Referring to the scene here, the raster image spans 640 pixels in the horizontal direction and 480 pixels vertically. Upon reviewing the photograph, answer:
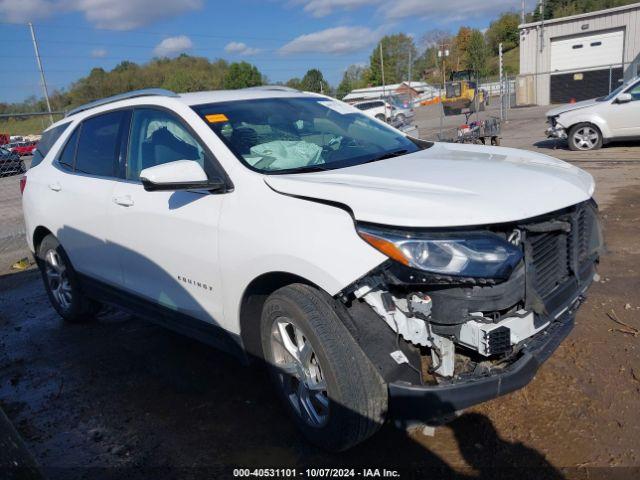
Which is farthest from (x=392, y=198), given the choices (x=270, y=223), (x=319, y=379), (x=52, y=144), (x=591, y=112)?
(x=591, y=112)

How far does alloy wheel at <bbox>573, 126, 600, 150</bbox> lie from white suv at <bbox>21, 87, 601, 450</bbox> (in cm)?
1008

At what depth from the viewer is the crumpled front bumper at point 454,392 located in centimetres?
232

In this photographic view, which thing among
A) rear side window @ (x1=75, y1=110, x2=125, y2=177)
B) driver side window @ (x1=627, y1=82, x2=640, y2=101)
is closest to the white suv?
rear side window @ (x1=75, y1=110, x2=125, y2=177)

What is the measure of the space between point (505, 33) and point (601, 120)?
8681 cm

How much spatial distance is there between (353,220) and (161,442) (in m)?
1.72

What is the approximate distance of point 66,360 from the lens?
4250mm

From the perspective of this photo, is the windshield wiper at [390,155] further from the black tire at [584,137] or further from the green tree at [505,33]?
the green tree at [505,33]

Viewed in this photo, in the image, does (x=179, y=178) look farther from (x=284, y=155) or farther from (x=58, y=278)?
(x=58, y=278)

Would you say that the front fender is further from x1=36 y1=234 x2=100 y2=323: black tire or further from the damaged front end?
x1=36 y1=234 x2=100 y2=323: black tire

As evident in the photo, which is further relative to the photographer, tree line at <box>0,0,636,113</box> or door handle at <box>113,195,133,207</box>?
tree line at <box>0,0,636,113</box>

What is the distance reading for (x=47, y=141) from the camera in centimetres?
496

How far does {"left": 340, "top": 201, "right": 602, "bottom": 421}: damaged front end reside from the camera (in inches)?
88.4

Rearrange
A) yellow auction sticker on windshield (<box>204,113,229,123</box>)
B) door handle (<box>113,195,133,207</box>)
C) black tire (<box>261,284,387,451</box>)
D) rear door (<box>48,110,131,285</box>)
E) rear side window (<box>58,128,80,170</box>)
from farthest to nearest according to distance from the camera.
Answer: rear side window (<box>58,128,80,170</box>)
rear door (<box>48,110,131,285</box>)
door handle (<box>113,195,133,207</box>)
yellow auction sticker on windshield (<box>204,113,229,123</box>)
black tire (<box>261,284,387,451</box>)

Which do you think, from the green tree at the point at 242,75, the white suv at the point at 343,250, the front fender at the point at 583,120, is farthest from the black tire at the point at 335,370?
the green tree at the point at 242,75
